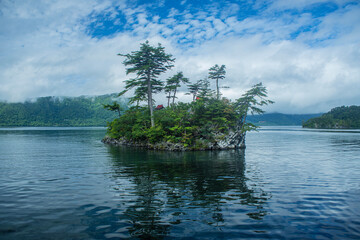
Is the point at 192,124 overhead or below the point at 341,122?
overhead

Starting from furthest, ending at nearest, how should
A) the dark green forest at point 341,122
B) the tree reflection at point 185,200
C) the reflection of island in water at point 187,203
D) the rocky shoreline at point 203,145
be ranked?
the dark green forest at point 341,122 < the rocky shoreline at point 203,145 < the tree reflection at point 185,200 < the reflection of island in water at point 187,203

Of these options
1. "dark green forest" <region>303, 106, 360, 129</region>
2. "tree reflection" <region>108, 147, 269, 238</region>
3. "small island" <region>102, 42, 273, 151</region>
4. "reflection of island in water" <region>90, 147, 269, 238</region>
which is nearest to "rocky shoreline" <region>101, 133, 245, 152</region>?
"small island" <region>102, 42, 273, 151</region>

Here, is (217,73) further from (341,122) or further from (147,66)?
(341,122)

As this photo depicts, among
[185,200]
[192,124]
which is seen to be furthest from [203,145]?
[185,200]

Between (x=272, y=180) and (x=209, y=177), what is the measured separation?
459 cm

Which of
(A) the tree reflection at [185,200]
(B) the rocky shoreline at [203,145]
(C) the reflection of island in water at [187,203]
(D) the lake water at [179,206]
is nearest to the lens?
(D) the lake water at [179,206]

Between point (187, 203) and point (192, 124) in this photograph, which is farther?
point (192, 124)

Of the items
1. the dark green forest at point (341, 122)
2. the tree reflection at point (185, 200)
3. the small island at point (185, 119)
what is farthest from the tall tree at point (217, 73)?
the dark green forest at point (341, 122)

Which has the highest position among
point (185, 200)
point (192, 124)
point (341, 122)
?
point (192, 124)

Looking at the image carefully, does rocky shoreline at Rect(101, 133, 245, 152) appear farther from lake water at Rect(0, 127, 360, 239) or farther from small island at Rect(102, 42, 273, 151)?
lake water at Rect(0, 127, 360, 239)

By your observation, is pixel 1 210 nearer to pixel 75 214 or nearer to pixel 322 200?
pixel 75 214

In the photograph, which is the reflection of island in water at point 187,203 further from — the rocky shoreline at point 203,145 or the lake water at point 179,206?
the rocky shoreline at point 203,145

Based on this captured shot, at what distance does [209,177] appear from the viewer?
15.4 m

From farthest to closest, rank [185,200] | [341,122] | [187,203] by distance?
[341,122] → [185,200] → [187,203]
